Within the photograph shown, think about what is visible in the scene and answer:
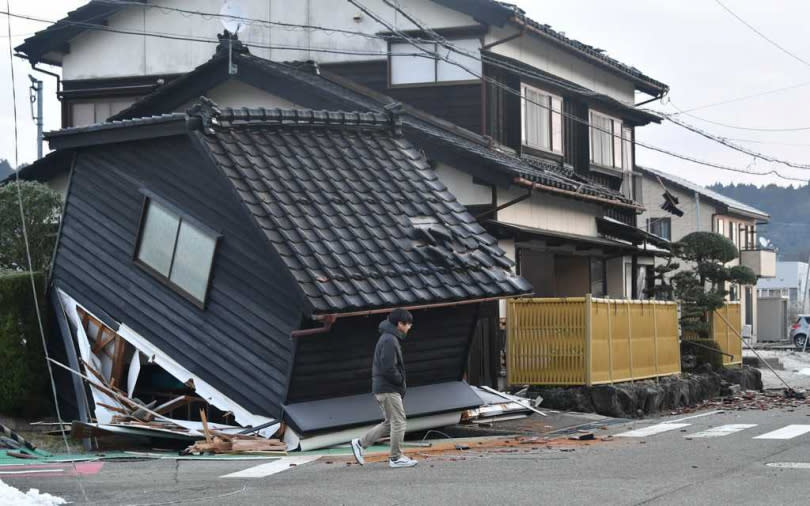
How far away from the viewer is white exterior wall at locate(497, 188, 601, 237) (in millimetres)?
22844

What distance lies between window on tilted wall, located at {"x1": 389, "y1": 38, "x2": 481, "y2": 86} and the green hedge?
34.1ft

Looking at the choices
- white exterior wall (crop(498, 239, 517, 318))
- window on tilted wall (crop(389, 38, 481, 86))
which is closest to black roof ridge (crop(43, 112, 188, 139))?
white exterior wall (crop(498, 239, 517, 318))

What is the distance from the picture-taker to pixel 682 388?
79.8ft

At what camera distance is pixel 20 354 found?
16297 millimetres

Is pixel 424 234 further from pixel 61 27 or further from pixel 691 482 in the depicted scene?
pixel 61 27

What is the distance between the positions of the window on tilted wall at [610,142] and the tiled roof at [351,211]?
12471 millimetres

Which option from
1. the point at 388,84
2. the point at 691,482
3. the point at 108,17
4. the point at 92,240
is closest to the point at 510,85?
the point at 388,84

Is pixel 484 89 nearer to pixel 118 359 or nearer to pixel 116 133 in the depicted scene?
pixel 116 133

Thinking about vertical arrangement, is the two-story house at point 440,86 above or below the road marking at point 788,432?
above

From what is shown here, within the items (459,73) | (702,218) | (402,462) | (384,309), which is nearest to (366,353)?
(384,309)

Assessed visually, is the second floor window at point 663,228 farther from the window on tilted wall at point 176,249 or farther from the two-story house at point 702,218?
the window on tilted wall at point 176,249

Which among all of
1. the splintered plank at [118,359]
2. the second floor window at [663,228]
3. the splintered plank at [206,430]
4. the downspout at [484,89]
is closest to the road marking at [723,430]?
the splintered plank at [206,430]

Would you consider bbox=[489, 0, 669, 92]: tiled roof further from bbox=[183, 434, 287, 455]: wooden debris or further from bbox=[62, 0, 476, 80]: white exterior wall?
bbox=[183, 434, 287, 455]: wooden debris

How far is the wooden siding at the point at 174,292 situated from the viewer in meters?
14.8
